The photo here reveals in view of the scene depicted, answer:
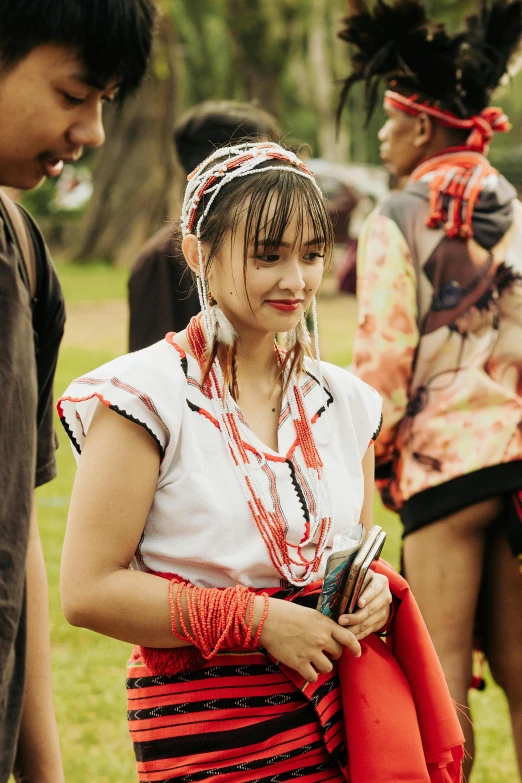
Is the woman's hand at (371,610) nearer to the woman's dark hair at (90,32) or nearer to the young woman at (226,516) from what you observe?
the young woman at (226,516)

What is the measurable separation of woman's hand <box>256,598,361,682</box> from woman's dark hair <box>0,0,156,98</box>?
0.98 m

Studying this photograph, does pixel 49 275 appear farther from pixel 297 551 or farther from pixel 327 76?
pixel 327 76

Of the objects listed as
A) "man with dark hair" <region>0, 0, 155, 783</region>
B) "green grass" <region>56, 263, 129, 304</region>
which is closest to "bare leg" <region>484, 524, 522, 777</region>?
"man with dark hair" <region>0, 0, 155, 783</region>

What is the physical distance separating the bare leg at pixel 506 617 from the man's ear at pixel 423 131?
134 cm

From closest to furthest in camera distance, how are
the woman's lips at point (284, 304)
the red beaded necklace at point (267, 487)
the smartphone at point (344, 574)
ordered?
the smartphone at point (344, 574) < the red beaded necklace at point (267, 487) < the woman's lips at point (284, 304)

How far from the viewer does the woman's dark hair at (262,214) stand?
6.68 ft

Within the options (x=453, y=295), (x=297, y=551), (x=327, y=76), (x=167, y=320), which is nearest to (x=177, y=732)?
(x=297, y=551)

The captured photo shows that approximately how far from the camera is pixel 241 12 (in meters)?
20.6

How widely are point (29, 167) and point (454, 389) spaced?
1.87 metres

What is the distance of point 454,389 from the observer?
337 cm

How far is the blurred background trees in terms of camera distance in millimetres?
20422

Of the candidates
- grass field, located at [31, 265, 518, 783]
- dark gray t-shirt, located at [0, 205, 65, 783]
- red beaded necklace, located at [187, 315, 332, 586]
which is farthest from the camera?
grass field, located at [31, 265, 518, 783]

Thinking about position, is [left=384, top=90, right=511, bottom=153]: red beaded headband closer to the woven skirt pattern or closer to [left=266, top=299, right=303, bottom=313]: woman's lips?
A: [left=266, top=299, right=303, bottom=313]: woman's lips

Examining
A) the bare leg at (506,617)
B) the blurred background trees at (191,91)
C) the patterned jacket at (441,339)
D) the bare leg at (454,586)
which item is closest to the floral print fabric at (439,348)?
the patterned jacket at (441,339)
